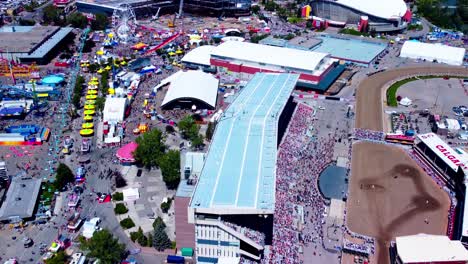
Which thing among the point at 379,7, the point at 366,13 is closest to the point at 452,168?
the point at 366,13

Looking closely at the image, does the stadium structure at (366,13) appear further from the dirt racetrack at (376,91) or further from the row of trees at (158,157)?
the row of trees at (158,157)

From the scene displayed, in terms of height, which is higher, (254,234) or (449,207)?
(254,234)

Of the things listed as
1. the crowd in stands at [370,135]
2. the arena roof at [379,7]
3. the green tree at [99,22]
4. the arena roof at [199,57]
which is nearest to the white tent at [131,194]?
the crowd in stands at [370,135]

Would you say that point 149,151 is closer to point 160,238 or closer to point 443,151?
point 160,238

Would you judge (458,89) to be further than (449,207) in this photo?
Yes

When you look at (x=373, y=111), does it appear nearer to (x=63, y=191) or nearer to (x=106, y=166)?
(x=106, y=166)

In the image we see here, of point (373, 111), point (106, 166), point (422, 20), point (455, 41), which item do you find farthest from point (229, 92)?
point (422, 20)

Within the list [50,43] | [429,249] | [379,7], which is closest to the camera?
[429,249]
